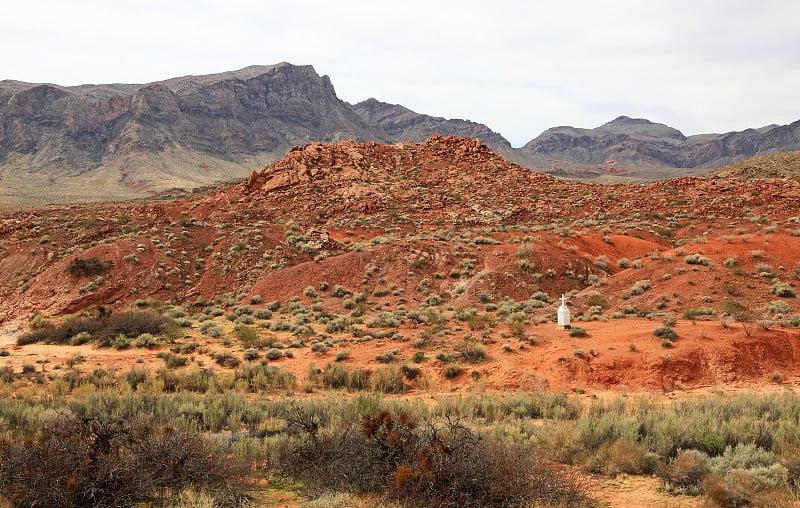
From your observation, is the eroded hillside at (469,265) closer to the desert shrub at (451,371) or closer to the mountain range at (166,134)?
the desert shrub at (451,371)

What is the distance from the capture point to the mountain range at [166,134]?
10619 centimetres

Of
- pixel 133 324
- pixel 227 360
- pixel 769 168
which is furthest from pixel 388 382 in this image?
pixel 769 168

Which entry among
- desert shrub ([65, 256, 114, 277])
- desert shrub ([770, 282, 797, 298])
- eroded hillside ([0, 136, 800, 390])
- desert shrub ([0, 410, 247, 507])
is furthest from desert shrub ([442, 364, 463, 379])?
desert shrub ([65, 256, 114, 277])

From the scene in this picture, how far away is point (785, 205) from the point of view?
104 ft

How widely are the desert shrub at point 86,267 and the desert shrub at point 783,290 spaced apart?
2834cm

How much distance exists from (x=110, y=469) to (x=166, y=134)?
15194 cm

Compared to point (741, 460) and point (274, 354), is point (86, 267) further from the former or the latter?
point (741, 460)

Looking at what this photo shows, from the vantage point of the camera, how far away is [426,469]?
5078mm

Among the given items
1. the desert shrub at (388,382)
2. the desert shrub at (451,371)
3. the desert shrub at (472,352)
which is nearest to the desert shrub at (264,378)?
the desert shrub at (388,382)

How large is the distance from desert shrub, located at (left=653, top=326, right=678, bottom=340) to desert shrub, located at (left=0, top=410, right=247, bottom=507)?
11.0 meters

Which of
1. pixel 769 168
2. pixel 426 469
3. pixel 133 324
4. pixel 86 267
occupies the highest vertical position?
pixel 769 168

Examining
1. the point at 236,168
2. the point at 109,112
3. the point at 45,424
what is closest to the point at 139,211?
the point at 45,424

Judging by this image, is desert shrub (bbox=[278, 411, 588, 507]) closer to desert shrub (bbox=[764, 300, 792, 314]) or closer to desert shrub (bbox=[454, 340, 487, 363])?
desert shrub (bbox=[454, 340, 487, 363])

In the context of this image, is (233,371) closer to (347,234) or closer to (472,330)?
(472,330)
